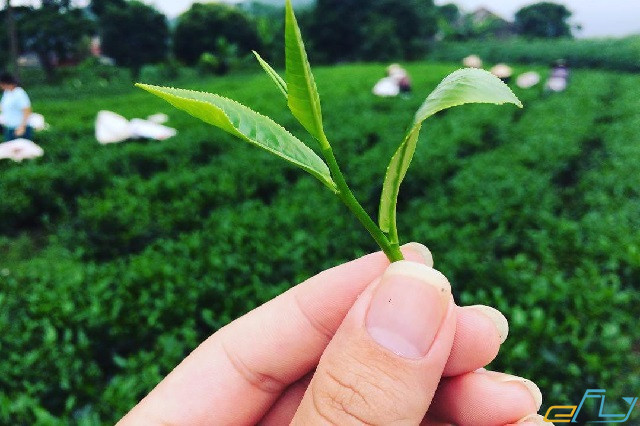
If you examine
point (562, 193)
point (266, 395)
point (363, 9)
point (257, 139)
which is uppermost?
point (257, 139)

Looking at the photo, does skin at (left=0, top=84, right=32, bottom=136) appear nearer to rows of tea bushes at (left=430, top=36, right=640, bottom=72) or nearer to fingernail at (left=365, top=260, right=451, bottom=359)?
fingernail at (left=365, top=260, right=451, bottom=359)

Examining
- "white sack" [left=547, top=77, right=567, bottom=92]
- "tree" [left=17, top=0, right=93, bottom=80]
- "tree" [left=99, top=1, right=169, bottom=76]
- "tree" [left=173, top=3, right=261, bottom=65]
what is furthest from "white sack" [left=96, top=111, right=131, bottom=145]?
"tree" [left=173, top=3, right=261, bottom=65]

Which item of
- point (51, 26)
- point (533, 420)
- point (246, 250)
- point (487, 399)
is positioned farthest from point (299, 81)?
point (51, 26)

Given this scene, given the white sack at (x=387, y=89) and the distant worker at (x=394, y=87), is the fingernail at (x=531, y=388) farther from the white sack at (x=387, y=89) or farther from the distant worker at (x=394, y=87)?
the white sack at (x=387, y=89)

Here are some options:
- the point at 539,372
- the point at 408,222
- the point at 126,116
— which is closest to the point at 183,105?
the point at 539,372

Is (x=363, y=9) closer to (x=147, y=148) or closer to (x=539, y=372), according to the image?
(x=147, y=148)

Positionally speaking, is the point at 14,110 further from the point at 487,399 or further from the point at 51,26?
the point at 51,26
